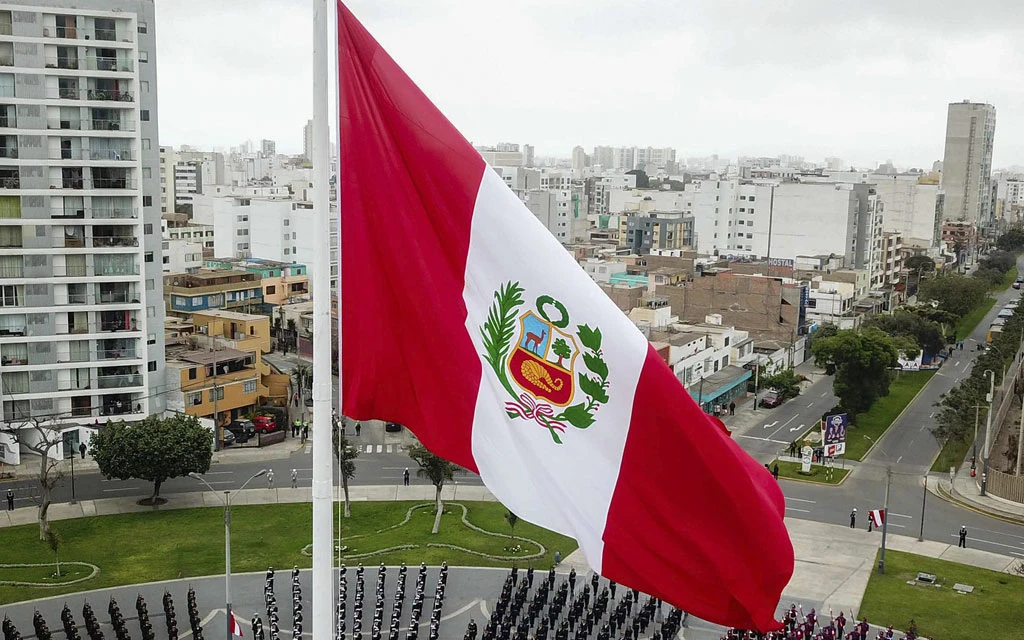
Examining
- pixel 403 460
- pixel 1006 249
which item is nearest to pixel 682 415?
pixel 403 460

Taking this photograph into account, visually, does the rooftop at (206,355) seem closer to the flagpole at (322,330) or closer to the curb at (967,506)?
the curb at (967,506)

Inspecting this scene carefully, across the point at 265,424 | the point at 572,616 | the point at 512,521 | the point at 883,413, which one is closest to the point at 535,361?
the point at 572,616

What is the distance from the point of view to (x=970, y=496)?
38.5 meters

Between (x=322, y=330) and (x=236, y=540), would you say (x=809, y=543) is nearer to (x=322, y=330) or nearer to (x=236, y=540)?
(x=236, y=540)

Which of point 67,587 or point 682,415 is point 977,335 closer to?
point 67,587

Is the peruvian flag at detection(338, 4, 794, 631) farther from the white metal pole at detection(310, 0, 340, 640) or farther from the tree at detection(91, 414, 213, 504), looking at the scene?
A: the tree at detection(91, 414, 213, 504)

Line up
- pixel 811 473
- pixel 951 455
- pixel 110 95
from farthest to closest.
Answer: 1. pixel 951 455
2. pixel 110 95
3. pixel 811 473

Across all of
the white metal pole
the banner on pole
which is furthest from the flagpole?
the banner on pole

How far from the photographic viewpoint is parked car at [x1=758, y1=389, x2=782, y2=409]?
52.9 m

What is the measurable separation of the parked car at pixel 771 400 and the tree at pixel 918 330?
1495cm

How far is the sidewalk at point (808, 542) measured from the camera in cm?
2928

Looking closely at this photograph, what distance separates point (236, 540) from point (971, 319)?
237 feet

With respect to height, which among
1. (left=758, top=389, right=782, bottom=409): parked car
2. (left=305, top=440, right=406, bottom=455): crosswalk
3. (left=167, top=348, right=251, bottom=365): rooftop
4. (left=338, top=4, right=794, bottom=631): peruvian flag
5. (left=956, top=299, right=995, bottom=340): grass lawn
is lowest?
(left=305, top=440, right=406, bottom=455): crosswalk

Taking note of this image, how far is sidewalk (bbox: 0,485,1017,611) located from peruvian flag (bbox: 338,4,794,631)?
21815 mm
